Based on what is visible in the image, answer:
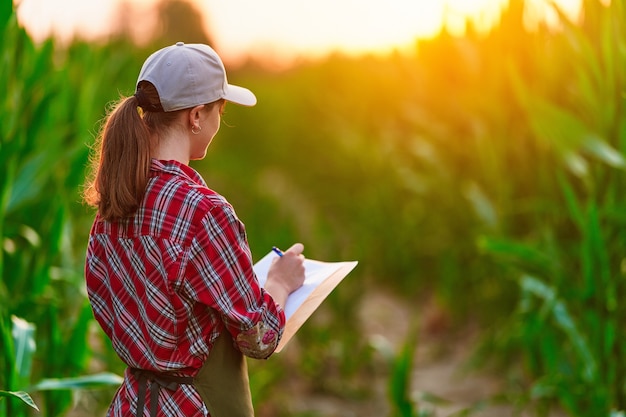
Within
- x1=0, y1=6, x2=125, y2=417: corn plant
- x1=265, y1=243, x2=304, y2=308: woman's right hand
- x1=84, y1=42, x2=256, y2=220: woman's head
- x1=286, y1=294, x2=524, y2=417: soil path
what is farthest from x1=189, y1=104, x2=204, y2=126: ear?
x1=286, y1=294, x2=524, y2=417: soil path

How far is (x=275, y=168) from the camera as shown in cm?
1135

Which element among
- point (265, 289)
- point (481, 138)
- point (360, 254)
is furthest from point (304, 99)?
point (265, 289)

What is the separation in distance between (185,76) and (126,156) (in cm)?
14

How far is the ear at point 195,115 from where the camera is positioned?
4.03 ft

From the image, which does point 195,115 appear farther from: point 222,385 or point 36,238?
point 36,238

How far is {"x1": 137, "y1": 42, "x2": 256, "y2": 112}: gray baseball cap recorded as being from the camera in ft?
3.93

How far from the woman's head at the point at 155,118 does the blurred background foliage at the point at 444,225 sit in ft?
0.39

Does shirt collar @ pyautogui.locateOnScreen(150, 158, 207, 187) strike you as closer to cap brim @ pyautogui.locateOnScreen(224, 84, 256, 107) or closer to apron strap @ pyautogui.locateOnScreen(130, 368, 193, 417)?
cap brim @ pyautogui.locateOnScreen(224, 84, 256, 107)

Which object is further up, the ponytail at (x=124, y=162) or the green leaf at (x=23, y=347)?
the ponytail at (x=124, y=162)

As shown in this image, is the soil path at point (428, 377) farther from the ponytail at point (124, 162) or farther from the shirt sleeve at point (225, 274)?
the ponytail at point (124, 162)

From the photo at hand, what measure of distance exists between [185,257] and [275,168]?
33.5 ft

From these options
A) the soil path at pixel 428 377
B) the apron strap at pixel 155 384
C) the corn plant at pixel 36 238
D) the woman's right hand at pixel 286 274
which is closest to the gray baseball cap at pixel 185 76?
the woman's right hand at pixel 286 274

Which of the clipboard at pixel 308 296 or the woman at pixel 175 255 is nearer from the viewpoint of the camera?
the woman at pixel 175 255

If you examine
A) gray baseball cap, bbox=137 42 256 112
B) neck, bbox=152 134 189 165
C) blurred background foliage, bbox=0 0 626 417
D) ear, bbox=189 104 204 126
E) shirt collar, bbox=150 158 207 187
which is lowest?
blurred background foliage, bbox=0 0 626 417
